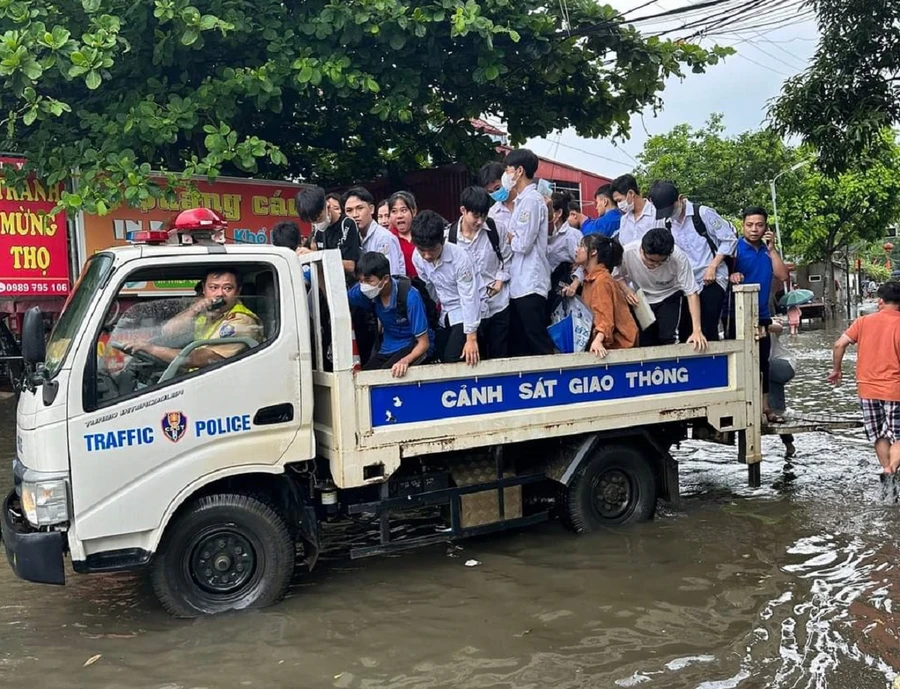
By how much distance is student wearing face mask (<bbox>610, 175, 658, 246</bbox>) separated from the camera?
622 centimetres

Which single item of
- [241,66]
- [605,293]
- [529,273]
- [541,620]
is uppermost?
[241,66]

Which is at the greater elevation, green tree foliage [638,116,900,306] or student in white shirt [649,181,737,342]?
green tree foliage [638,116,900,306]

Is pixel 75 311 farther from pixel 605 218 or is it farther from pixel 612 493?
pixel 605 218

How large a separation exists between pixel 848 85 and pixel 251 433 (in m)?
7.55

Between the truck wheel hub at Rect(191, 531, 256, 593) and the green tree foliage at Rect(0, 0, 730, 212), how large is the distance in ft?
13.9

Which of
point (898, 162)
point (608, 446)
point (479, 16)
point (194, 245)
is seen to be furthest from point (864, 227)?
point (194, 245)

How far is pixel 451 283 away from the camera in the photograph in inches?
197

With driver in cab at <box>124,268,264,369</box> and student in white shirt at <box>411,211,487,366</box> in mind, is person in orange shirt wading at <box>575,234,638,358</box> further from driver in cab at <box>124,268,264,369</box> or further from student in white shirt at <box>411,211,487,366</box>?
driver in cab at <box>124,268,264,369</box>

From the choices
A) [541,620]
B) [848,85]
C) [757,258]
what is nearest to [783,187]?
[848,85]

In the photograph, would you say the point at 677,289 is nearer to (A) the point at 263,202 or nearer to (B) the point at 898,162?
(A) the point at 263,202

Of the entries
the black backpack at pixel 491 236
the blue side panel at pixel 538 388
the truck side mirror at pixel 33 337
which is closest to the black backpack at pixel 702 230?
the blue side panel at pixel 538 388

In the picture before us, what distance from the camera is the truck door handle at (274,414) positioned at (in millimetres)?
4309

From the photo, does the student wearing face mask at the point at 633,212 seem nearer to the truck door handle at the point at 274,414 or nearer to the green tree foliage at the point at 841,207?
the truck door handle at the point at 274,414

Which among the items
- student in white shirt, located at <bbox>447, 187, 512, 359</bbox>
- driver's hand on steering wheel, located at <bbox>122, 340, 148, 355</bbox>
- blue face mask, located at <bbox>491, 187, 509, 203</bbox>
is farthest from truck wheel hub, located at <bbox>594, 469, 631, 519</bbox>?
driver's hand on steering wheel, located at <bbox>122, 340, 148, 355</bbox>
